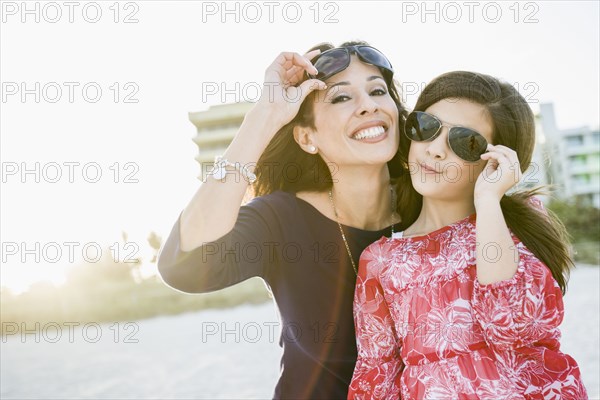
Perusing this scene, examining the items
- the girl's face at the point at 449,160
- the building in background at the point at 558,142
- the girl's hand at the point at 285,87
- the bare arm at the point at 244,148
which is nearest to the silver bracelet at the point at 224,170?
the bare arm at the point at 244,148

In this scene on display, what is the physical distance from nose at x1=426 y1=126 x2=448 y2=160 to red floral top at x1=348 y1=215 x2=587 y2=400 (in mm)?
294

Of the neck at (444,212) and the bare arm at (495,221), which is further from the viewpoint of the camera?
the neck at (444,212)

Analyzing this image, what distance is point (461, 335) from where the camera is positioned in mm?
2029

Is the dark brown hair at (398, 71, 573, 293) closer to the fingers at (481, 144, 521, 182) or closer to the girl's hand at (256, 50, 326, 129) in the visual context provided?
the fingers at (481, 144, 521, 182)

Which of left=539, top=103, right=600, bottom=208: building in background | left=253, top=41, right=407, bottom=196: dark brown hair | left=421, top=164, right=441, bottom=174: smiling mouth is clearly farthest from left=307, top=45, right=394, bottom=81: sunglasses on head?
left=539, top=103, right=600, bottom=208: building in background

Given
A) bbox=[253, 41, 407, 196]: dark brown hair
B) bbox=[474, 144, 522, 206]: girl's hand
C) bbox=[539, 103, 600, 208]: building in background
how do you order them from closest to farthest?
bbox=[474, 144, 522, 206]: girl's hand, bbox=[253, 41, 407, 196]: dark brown hair, bbox=[539, 103, 600, 208]: building in background

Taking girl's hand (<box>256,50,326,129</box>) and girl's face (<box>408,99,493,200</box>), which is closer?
girl's face (<box>408,99,493,200</box>)

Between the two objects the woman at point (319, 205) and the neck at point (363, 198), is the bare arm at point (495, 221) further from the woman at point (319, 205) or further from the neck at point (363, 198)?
the neck at point (363, 198)

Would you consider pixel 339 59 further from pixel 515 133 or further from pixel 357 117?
pixel 515 133

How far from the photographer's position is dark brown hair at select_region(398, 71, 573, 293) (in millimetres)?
2174

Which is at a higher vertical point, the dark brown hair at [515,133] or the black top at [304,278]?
the dark brown hair at [515,133]

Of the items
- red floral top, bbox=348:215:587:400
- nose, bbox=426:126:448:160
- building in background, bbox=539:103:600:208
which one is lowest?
red floral top, bbox=348:215:587:400

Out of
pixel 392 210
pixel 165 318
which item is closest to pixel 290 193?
pixel 392 210

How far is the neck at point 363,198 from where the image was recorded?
2873 millimetres
